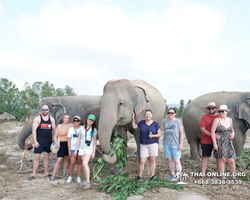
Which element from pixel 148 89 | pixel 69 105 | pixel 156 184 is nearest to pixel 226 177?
pixel 156 184

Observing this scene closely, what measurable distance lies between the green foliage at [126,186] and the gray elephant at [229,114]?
257 cm

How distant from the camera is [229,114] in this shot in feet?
20.0

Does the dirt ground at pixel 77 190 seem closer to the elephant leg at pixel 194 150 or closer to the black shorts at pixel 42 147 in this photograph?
the black shorts at pixel 42 147

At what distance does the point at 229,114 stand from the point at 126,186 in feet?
11.8

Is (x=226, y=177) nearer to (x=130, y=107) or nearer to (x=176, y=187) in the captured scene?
(x=176, y=187)

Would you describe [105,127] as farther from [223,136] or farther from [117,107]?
[223,136]

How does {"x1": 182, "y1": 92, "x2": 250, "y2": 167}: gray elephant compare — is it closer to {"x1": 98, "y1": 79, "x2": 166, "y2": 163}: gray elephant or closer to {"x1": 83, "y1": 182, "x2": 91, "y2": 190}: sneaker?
{"x1": 98, "y1": 79, "x2": 166, "y2": 163}: gray elephant

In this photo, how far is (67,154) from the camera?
498 centimetres

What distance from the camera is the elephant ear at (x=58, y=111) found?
701 centimetres

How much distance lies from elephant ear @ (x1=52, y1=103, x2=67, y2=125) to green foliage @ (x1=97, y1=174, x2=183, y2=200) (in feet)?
10.2

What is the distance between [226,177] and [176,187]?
1.33 metres

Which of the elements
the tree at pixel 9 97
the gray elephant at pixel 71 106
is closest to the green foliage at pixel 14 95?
the tree at pixel 9 97

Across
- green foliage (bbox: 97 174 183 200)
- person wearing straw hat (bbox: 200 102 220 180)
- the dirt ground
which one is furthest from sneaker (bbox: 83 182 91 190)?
person wearing straw hat (bbox: 200 102 220 180)

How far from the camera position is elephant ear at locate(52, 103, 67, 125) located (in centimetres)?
701
